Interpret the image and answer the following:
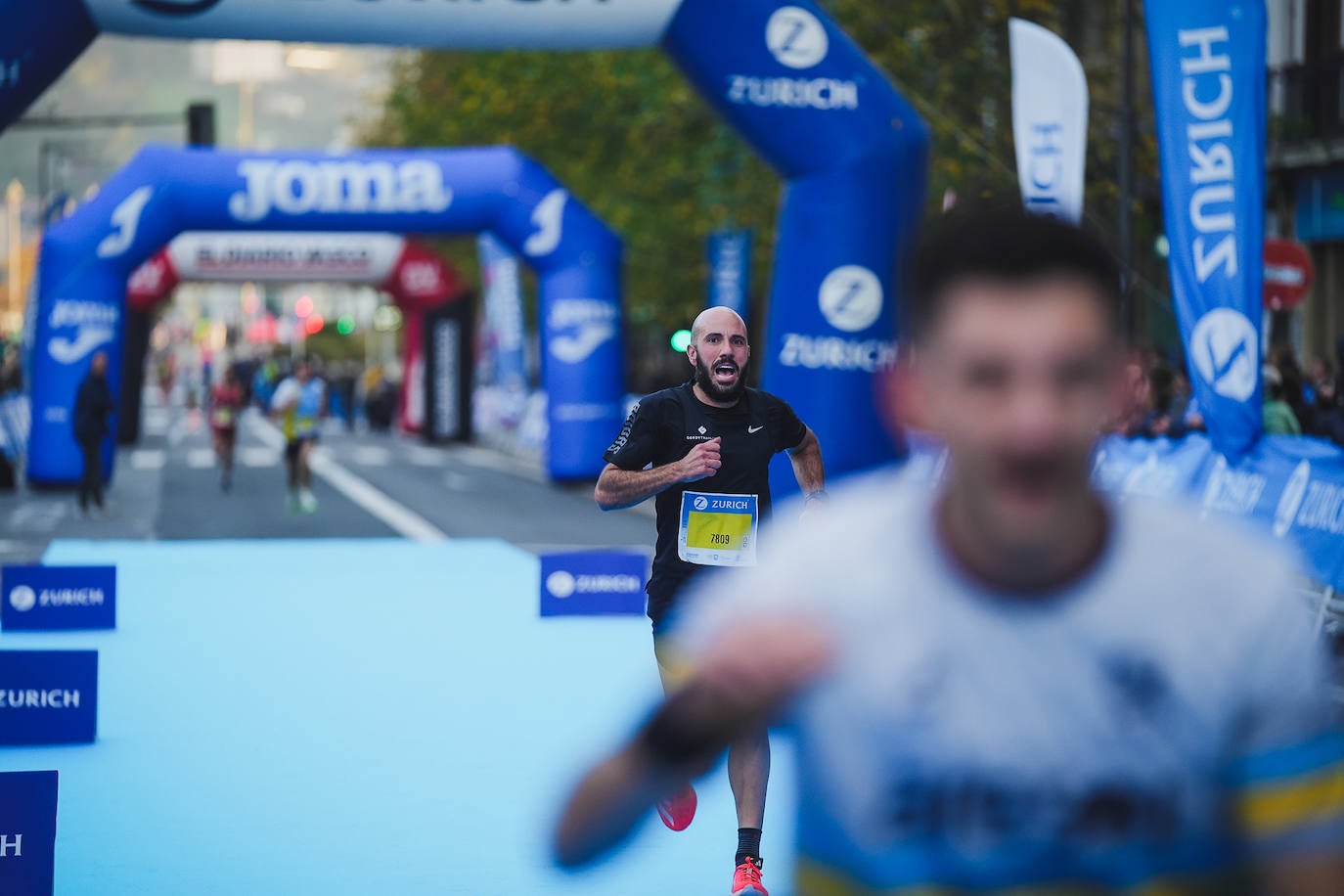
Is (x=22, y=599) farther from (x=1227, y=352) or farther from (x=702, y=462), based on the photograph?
(x=702, y=462)

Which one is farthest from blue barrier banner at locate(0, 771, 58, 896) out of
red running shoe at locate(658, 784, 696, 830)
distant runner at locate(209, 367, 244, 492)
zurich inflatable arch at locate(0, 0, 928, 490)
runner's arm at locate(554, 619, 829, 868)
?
distant runner at locate(209, 367, 244, 492)

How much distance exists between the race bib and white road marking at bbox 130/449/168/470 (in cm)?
2984

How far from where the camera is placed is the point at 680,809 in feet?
21.3

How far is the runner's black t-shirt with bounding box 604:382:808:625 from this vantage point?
21.3 feet

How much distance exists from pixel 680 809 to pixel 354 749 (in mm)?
3003

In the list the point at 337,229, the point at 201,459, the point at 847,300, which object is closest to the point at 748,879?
the point at 847,300

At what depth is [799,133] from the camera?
13422 mm

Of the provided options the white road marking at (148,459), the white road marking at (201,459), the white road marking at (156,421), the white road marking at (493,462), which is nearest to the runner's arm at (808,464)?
the white road marking at (493,462)

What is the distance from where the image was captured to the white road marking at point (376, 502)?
75.0 ft

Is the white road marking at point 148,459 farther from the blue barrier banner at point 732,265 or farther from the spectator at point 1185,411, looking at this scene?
the spectator at point 1185,411

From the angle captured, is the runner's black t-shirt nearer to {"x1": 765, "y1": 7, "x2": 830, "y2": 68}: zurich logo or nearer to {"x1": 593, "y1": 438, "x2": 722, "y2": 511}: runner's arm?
{"x1": 593, "y1": 438, "x2": 722, "y2": 511}: runner's arm

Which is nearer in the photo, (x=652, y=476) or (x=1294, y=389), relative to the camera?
(x=652, y=476)

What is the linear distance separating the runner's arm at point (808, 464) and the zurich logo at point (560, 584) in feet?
25.1

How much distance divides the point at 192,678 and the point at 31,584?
2.51 m
